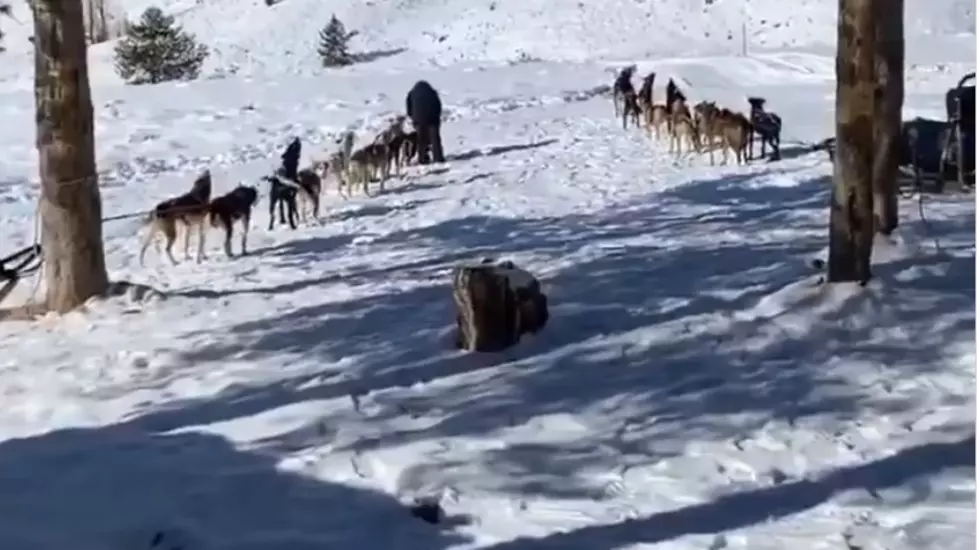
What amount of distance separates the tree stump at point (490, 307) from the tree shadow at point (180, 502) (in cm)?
180

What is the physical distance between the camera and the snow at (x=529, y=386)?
5.78 m

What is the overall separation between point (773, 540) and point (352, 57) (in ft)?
146

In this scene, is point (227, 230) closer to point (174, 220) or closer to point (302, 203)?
point (174, 220)

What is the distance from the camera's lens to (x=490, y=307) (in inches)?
320

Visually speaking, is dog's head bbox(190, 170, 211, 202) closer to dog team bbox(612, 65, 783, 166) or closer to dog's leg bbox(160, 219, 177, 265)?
dog's leg bbox(160, 219, 177, 265)

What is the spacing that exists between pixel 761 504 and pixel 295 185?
9615mm

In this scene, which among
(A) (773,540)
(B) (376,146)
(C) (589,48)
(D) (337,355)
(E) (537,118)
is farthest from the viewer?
(C) (589,48)

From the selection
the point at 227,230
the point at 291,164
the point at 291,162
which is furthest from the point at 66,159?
the point at 291,162

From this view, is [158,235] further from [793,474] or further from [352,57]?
[352,57]

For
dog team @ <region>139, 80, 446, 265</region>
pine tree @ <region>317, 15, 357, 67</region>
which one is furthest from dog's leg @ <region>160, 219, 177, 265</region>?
pine tree @ <region>317, 15, 357, 67</region>

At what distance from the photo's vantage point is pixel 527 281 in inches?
334

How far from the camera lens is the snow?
5.78 meters

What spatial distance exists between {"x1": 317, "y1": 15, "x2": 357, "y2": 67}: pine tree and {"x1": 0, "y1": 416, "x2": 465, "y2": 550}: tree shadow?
134ft

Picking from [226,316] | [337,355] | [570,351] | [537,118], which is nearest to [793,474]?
[570,351]
